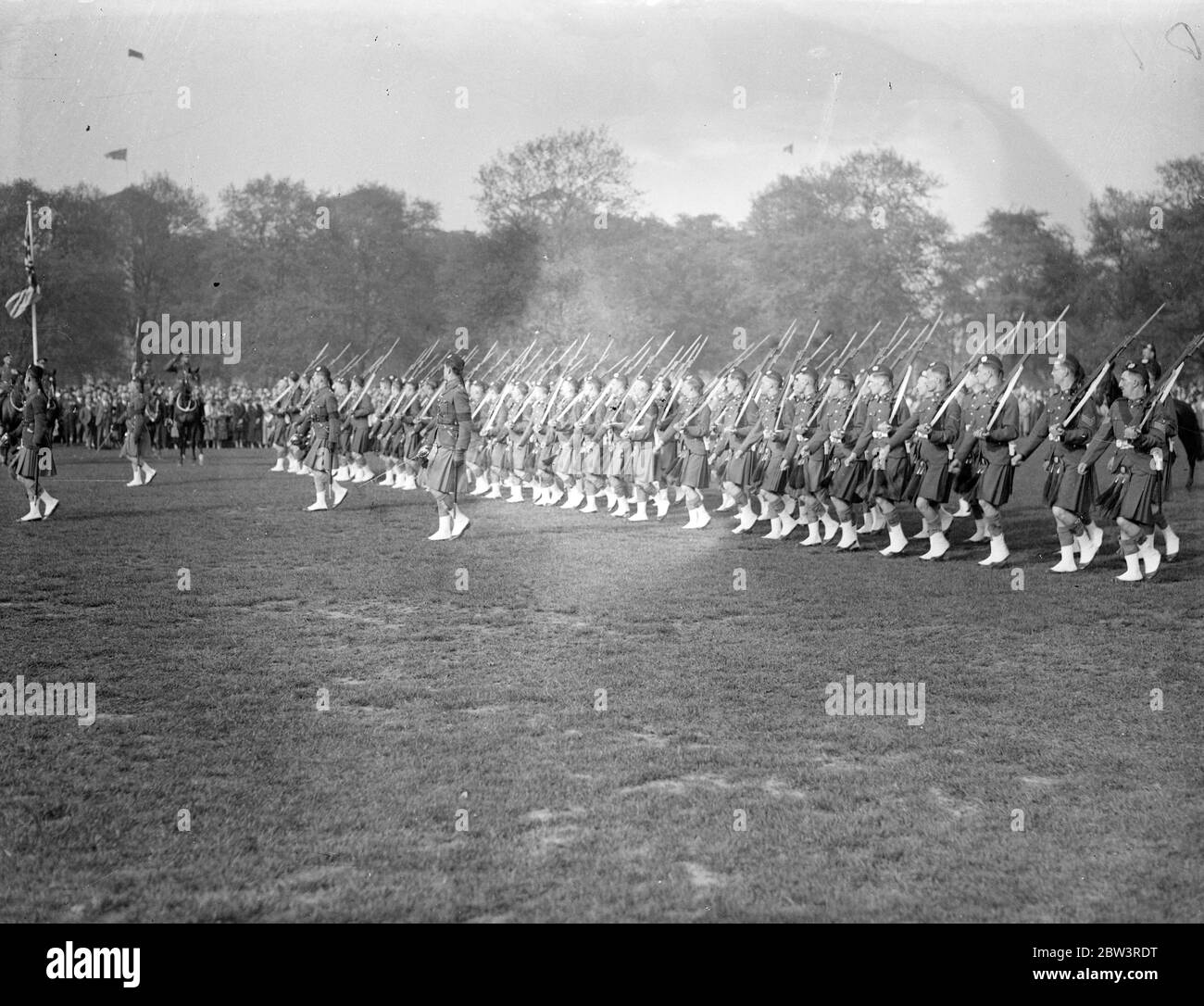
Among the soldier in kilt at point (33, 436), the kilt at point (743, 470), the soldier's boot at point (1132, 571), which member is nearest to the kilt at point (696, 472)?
the kilt at point (743, 470)

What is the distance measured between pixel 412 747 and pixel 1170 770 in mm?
4063

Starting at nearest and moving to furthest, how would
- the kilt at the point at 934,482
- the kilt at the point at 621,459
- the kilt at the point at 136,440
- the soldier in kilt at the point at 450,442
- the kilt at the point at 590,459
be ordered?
the kilt at the point at 934,482, the soldier in kilt at the point at 450,442, the kilt at the point at 621,459, the kilt at the point at 590,459, the kilt at the point at 136,440

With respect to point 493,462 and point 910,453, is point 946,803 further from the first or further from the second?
point 493,462

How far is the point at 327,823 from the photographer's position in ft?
17.8

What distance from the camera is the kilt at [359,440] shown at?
2509cm

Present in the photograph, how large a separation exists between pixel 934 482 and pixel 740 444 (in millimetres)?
3805

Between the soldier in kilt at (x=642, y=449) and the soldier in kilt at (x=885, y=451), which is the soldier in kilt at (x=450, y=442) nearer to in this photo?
the soldier in kilt at (x=642, y=449)

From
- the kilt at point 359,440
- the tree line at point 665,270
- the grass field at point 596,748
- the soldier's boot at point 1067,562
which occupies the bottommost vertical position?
the grass field at point 596,748

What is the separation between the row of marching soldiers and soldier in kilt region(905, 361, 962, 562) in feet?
0.07

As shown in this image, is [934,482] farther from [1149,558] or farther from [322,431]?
[322,431]

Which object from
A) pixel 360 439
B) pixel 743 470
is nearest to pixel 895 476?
pixel 743 470

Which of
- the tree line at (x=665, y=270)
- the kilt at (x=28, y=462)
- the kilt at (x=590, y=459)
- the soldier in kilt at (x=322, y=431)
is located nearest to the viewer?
the kilt at (x=28, y=462)

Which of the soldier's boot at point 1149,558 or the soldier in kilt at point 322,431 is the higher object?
the soldier in kilt at point 322,431

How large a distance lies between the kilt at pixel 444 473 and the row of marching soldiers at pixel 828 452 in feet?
0.09
